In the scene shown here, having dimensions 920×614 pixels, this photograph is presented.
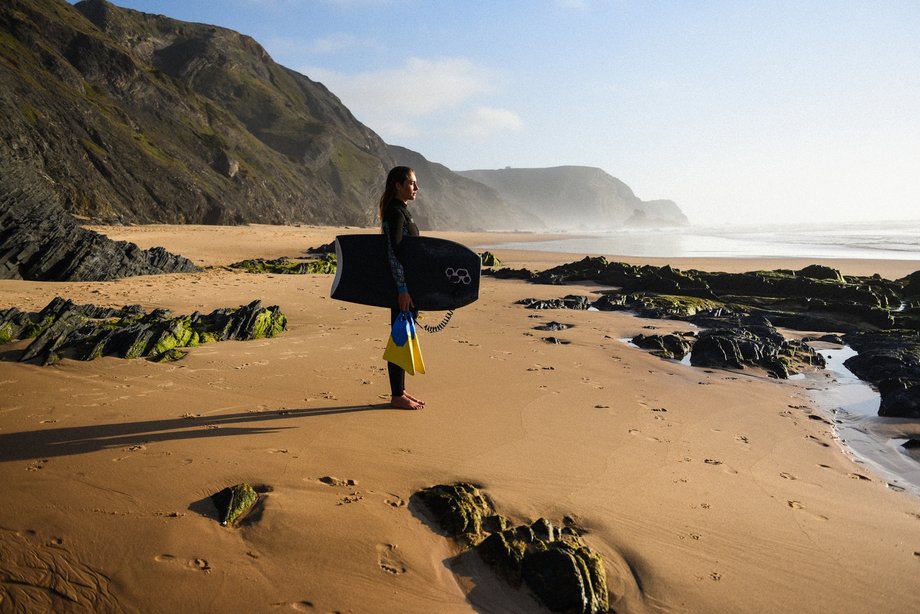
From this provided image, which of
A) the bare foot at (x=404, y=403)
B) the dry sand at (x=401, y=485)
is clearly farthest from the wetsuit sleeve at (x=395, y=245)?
the dry sand at (x=401, y=485)

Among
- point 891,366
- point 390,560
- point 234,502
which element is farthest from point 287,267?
point 390,560

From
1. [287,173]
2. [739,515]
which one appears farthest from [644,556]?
[287,173]

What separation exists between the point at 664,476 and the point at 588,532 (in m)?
1.26

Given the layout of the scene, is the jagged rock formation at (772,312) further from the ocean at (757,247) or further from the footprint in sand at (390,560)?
the ocean at (757,247)

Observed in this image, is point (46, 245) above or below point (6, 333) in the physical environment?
above

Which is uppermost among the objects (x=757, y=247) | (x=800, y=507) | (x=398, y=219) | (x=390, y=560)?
(x=757, y=247)

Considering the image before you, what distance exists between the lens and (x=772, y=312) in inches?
564

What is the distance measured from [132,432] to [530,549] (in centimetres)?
356

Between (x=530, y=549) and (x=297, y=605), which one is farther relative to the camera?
(x=530, y=549)

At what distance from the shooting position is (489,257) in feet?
86.3

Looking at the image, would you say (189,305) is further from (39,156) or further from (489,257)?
(39,156)

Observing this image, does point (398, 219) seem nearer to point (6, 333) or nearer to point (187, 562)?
point (187, 562)

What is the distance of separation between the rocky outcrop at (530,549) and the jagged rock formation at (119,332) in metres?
5.12

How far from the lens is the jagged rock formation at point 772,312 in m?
8.60
